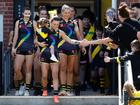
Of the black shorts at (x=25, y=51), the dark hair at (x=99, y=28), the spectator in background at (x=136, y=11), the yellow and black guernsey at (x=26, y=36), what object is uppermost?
the spectator in background at (x=136, y=11)

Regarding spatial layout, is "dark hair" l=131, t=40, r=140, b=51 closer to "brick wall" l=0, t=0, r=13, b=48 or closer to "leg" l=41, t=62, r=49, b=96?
"leg" l=41, t=62, r=49, b=96

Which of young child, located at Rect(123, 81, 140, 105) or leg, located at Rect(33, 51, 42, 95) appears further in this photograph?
leg, located at Rect(33, 51, 42, 95)

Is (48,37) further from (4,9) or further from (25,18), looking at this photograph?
(4,9)

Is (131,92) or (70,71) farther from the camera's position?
(70,71)

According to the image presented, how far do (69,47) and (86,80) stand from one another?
163cm

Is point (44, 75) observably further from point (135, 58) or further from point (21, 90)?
point (135, 58)

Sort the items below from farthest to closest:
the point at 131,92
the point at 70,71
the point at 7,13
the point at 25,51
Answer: the point at 7,13
the point at 25,51
the point at 70,71
the point at 131,92

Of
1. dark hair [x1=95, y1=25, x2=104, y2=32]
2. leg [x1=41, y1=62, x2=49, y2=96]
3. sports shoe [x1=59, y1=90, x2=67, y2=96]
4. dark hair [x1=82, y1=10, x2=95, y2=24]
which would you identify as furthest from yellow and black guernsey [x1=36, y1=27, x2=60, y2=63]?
dark hair [x1=82, y1=10, x2=95, y2=24]

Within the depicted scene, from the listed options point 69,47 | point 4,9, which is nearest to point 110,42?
point 69,47

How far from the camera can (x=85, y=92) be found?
1216 centimetres

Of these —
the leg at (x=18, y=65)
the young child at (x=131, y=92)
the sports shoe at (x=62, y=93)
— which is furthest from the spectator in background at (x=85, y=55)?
the young child at (x=131, y=92)

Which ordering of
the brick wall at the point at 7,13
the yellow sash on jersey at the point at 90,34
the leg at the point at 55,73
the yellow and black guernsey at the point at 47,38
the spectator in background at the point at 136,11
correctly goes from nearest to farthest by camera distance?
1. the spectator in background at the point at 136,11
2. the leg at the point at 55,73
3. the yellow and black guernsey at the point at 47,38
4. the yellow sash on jersey at the point at 90,34
5. the brick wall at the point at 7,13

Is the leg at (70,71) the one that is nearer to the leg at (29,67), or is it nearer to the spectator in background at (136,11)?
the leg at (29,67)

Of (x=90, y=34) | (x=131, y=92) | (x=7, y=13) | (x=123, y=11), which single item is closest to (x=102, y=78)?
(x=90, y=34)
